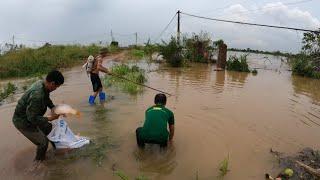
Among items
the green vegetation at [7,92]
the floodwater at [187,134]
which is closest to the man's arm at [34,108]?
the floodwater at [187,134]

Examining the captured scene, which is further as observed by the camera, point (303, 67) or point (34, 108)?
point (303, 67)

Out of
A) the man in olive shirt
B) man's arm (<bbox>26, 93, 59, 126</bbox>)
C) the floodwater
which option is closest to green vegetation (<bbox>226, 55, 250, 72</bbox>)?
the floodwater

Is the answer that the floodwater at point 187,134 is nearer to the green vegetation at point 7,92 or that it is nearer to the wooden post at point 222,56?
the green vegetation at point 7,92

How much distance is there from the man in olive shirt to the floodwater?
0.49m

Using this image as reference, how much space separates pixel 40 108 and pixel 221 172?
276cm

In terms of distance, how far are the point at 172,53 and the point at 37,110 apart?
13580 mm

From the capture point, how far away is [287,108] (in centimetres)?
977

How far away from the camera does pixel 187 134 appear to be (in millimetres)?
7195

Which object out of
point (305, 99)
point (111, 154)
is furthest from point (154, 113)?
point (305, 99)

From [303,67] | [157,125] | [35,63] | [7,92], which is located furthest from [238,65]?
[157,125]

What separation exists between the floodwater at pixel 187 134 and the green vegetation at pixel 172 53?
17.3ft

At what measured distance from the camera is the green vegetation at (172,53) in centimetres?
1798

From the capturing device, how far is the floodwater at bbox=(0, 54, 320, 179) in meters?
5.54

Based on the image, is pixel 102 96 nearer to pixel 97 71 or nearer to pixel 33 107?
pixel 97 71
